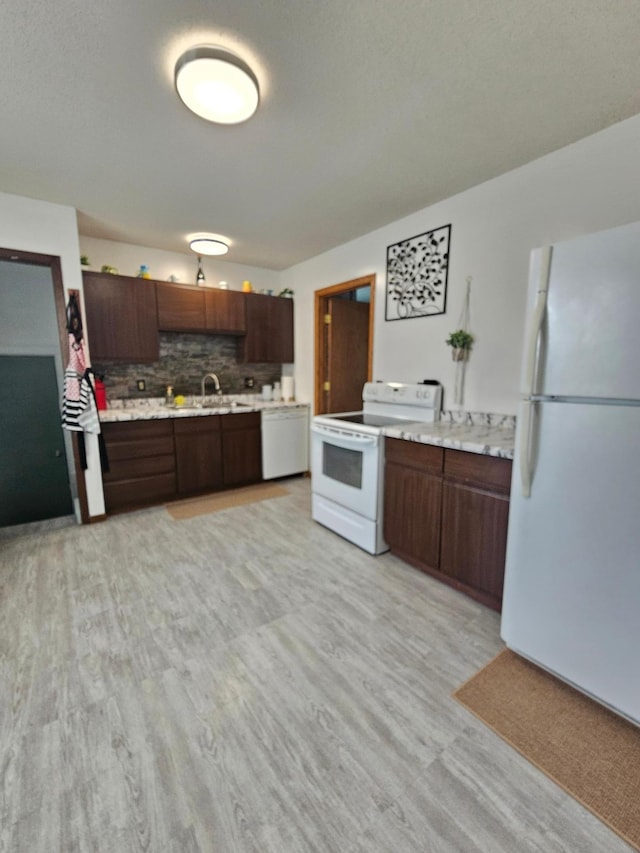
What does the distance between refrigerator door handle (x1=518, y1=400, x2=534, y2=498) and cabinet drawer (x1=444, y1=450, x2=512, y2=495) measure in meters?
0.27

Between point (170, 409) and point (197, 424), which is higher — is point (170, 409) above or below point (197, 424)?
above

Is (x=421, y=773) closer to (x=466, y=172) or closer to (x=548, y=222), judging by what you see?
(x=548, y=222)

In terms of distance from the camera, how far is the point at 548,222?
210 cm

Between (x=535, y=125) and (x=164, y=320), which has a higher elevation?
(x=535, y=125)

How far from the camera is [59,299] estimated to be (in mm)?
2797

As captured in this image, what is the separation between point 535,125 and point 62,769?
3.35 meters

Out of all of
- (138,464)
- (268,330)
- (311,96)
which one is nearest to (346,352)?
(268,330)

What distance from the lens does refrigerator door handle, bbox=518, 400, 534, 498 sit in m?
1.48

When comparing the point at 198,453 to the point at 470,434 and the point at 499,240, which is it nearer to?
the point at 470,434

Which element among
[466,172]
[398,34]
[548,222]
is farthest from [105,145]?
[548,222]

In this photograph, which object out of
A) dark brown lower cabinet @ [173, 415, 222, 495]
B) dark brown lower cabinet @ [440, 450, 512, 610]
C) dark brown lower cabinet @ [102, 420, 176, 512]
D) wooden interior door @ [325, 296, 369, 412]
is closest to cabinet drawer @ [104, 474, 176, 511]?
dark brown lower cabinet @ [102, 420, 176, 512]

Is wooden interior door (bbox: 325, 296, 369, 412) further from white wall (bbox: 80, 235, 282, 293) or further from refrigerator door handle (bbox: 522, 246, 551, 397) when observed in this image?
refrigerator door handle (bbox: 522, 246, 551, 397)

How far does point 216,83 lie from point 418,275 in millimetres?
1888

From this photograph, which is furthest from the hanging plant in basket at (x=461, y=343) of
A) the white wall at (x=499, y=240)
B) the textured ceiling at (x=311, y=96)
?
the textured ceiling at (x=311, y=96)
